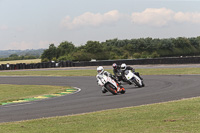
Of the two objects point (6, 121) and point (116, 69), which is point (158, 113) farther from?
point (116, 69)

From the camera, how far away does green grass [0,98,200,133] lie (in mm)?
7911

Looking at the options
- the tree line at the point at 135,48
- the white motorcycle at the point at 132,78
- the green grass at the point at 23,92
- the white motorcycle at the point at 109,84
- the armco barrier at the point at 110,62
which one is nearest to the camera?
the white motorcycle at the point at 109,84

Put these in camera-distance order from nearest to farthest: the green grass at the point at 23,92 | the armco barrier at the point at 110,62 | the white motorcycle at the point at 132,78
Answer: the green grass at the point at 23,92, the white motorcycle at the point at 132,78, the armco barrier at the point at 110,62

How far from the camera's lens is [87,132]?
8023 mm

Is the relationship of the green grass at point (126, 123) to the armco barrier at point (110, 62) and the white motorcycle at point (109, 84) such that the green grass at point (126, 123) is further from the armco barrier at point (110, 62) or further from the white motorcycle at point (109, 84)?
the armco barrier at point (110, 62)

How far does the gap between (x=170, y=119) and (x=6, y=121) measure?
16.0 feet

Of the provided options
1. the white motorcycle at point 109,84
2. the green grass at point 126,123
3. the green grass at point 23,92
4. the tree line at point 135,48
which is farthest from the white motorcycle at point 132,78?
the tree line at point 135,48

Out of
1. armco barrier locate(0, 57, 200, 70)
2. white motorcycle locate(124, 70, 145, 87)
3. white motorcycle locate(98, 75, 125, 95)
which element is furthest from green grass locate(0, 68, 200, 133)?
armco barrier locate(0, 57, 200, 70)

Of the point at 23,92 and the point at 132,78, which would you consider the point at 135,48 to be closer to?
the point at 23,92

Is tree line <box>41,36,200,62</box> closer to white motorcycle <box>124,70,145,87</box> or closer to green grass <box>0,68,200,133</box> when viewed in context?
white motorcycle <box>124,70,145,87</box>

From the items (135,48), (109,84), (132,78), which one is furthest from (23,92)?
(135,48)

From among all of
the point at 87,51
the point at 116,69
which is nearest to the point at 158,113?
the point at 116,69

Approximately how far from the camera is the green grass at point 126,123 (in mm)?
7911

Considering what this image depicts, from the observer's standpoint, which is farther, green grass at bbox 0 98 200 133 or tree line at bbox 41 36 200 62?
tree line at bbox 41 36 200 62
